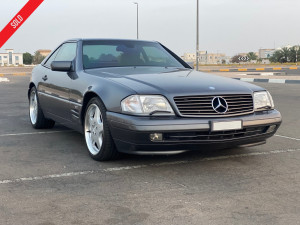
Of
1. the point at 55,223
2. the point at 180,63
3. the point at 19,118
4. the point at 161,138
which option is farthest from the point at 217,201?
the point at 19,118

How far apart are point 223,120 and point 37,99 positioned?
347 cm

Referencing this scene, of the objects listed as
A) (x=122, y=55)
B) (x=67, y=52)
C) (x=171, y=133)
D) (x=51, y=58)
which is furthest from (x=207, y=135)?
(x=51, y=58)

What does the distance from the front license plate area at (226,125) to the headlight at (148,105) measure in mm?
409

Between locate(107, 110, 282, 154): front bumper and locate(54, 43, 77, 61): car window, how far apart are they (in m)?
1.73

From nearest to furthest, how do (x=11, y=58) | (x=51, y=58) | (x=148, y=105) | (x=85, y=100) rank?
(x=148, y=105) < (x=85, y=100) < (x=51, y=58) < (x=11, y=58)

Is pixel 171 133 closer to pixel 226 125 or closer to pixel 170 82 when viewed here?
pixel 226 125

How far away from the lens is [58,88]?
17.2 ft

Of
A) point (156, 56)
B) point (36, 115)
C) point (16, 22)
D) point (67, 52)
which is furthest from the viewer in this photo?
point (16, 22)

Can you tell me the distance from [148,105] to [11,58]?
164m

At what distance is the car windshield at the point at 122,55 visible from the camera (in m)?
5.07

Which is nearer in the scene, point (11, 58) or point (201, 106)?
point (201, 106)

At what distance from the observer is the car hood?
3861 millimetres

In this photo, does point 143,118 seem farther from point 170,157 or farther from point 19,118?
point 19,118

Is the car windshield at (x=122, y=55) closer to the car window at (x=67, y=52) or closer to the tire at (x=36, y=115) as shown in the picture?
the car window at (x=67, y=52)
